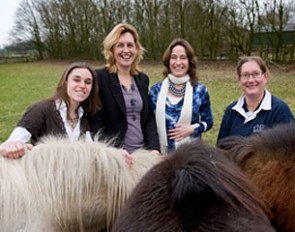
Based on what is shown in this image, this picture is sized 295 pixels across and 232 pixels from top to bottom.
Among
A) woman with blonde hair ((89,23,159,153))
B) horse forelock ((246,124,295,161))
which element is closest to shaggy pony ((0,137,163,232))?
horse forelock ((246,124,295,161))

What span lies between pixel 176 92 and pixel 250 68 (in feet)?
2.05

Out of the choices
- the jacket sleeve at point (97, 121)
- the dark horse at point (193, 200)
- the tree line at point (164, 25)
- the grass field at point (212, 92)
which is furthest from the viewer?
the tree line at point (164, 25)

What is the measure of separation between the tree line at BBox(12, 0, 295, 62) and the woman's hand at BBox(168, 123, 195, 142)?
21.5 metres

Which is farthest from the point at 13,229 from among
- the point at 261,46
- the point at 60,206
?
the point at 261,46

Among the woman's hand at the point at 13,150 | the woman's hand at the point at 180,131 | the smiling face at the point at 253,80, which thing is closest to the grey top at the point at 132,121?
the woman's hand at the point at 180,131

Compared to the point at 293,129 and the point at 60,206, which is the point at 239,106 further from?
the point at 60,206

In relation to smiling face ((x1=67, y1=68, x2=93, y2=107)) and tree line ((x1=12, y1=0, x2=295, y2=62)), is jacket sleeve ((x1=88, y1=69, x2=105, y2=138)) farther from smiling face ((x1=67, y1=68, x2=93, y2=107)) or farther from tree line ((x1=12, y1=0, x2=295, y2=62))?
tree line ((x1=12, y1=0, x2=295, y2=62))

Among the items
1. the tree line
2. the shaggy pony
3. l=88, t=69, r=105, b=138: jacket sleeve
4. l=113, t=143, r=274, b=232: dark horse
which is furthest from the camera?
the tree line

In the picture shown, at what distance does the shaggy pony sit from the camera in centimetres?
170

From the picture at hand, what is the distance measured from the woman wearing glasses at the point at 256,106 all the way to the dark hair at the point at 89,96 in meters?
0.88

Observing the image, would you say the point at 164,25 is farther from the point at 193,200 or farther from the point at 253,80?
the point at 193,200

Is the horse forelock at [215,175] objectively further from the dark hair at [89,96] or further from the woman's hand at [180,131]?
the woman's hand at [180,131]

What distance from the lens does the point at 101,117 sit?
117 inches

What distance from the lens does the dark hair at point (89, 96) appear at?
2734mm
